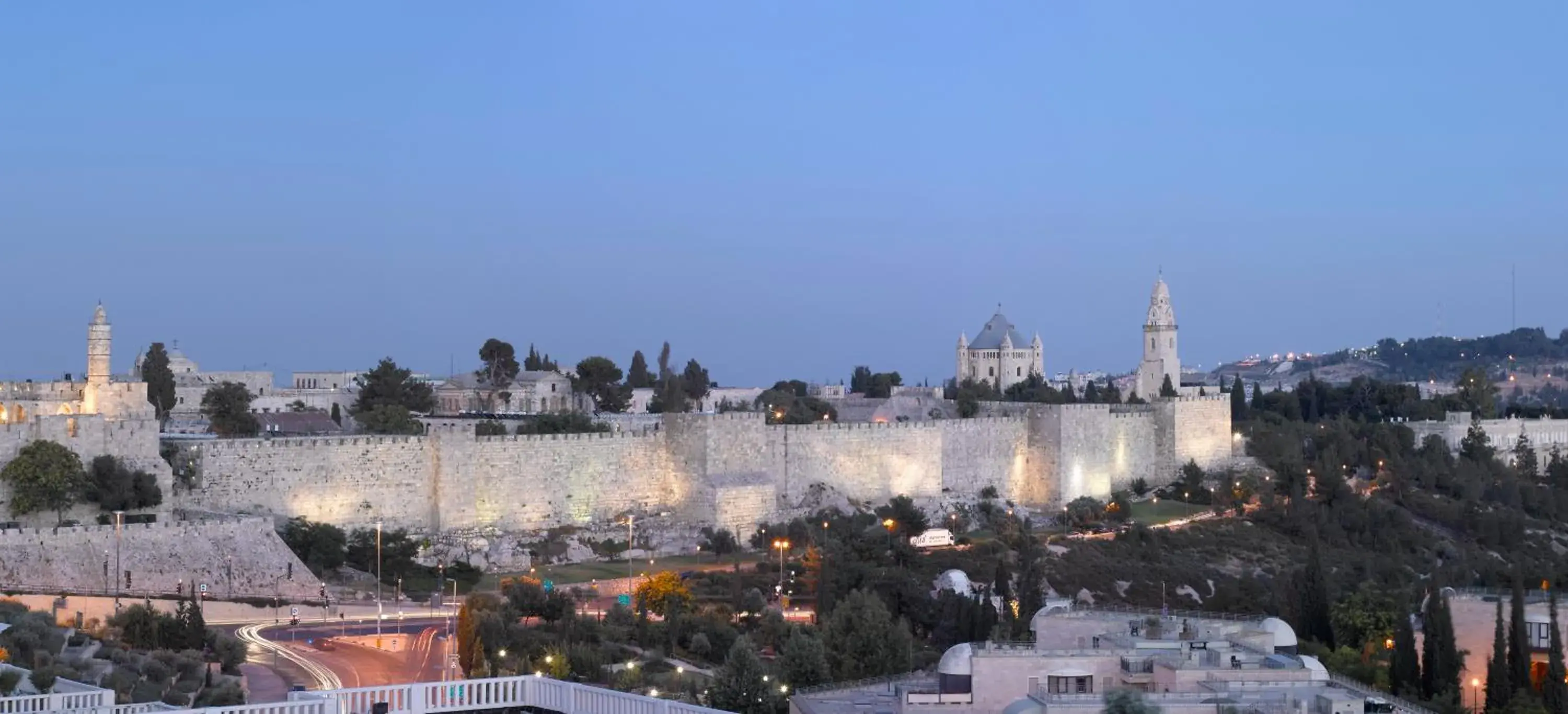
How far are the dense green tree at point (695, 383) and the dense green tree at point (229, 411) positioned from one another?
15996 mm

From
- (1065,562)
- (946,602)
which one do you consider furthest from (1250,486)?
(946,602)

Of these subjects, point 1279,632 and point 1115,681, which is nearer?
point 1115,681

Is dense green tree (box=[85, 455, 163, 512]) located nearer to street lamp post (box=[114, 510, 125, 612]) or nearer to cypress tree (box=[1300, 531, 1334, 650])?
street lamp post (box=[114, 510, 125, 612])

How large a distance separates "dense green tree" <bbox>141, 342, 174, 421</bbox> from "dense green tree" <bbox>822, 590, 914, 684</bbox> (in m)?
22.2

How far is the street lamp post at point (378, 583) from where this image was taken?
2478 cm

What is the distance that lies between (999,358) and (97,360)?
136 ft

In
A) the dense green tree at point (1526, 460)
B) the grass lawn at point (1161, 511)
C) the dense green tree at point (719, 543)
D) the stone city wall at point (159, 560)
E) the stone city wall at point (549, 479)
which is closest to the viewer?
the stone city wall at point (159, 560)

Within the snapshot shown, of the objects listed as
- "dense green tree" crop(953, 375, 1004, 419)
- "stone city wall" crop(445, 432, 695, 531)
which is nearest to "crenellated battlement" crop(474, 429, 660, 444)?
"stone city wall" crop(445, 432, 695, 531)

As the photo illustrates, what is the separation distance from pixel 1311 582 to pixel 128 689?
52.3ft

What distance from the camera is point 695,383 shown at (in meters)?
64.2

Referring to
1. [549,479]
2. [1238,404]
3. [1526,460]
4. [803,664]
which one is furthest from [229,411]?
[1526,460]

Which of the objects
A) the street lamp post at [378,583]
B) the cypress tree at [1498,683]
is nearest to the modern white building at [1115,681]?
the cypress tree at [1498,683]

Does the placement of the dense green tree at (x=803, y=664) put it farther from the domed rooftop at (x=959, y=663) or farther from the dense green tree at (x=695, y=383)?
the dense green tree at (x=695, y=383)

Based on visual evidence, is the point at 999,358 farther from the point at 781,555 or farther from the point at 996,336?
the point at 781,555
